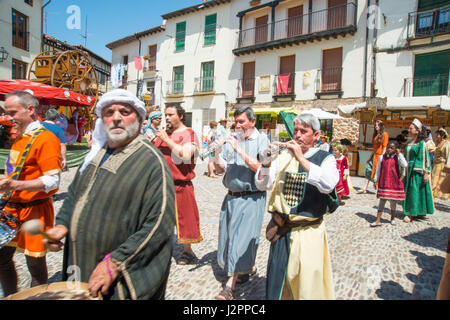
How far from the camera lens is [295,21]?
16672mm

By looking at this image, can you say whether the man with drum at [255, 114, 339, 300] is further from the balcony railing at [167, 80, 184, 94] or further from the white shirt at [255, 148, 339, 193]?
the balcony railing at [167, 80, 184, 94]

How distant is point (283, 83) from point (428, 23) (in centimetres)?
719

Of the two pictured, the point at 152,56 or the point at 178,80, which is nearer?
the point at 178,80

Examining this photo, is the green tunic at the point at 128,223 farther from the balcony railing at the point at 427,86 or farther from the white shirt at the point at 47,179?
the balcony railing at the point at 427,86

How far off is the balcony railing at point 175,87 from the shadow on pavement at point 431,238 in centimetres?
1973

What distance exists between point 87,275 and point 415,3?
54.9ft

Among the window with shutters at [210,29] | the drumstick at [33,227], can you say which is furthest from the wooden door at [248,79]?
the drumstick at [33,227]

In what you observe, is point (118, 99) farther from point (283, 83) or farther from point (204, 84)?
point (204, 84)

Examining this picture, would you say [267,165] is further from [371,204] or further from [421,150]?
[371,204]

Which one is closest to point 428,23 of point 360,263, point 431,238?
point 431,238

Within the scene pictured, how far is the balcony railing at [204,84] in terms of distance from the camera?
66.4 feet

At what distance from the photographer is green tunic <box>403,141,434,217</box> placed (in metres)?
5.45

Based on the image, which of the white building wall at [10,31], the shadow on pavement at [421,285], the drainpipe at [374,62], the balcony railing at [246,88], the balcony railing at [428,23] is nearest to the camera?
the shadow on pavement at [421,285]

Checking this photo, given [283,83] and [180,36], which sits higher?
[180,36]
